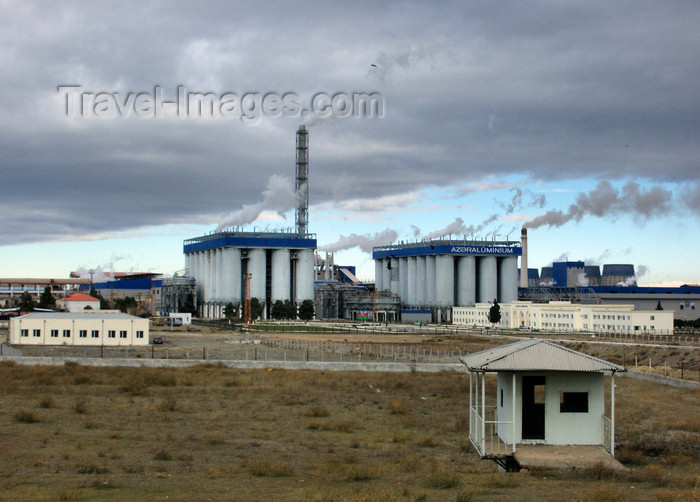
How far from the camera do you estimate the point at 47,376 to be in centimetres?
4281

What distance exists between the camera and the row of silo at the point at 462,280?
150875mm

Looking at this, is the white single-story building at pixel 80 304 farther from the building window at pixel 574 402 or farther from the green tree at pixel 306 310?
the building window at pixel 574 402

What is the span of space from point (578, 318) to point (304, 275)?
61205 millimetres

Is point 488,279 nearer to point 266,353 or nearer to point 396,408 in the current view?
point 266,353

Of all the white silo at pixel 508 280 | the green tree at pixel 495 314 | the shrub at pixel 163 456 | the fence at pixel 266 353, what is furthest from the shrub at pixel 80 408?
the white silo at pixel 508 280

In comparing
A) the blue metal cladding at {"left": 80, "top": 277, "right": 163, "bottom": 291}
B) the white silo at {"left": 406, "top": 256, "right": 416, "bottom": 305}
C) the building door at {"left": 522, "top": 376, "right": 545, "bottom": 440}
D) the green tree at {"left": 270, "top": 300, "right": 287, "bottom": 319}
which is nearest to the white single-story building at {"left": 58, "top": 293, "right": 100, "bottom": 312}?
the green tree at {"left": 270, "top": 300, "right": 287, "bottom": 319}

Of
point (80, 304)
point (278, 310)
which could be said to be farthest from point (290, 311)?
point (80, 304)

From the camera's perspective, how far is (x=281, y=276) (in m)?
153

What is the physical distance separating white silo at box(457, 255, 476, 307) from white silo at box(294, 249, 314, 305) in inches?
1183

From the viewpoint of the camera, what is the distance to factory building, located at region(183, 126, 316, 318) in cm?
15038

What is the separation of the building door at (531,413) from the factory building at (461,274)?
12772 centimetres

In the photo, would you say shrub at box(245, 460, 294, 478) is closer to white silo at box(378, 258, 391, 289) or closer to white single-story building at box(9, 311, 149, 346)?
white single-story building at box(9, 311, 149, 346)

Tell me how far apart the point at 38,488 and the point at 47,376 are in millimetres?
26424

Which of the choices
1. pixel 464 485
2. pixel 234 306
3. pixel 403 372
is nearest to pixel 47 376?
pixel 403 372
